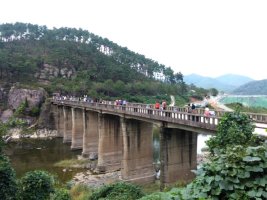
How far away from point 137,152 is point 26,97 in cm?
5014

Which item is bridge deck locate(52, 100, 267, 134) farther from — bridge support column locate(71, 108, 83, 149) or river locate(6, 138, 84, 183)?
bridge support column locate(71, 108, 83, 149)

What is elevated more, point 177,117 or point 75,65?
point 75,65

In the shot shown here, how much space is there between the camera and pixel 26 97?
7312cm

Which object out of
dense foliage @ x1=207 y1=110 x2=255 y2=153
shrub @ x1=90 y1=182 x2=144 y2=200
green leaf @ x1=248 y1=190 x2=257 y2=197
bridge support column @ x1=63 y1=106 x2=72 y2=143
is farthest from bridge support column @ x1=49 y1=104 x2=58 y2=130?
green leaf @ x1=248 y1=190 x2=257 y2=197

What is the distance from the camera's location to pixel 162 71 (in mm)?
131625

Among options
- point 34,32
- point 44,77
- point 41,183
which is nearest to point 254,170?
point 41,183

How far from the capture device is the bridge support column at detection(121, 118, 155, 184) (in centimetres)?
3091

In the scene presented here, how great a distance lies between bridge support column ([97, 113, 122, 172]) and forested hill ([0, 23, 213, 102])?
4542 cm

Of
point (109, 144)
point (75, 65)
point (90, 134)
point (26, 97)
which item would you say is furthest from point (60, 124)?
point (75, 65)

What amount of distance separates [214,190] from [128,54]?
12634cm

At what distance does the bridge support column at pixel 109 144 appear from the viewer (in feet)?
123

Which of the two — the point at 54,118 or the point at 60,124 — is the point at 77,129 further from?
the point at 54,118

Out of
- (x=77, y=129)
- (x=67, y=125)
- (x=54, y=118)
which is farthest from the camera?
(x=54, y=118)

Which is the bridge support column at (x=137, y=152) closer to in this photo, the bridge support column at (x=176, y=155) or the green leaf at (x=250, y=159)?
the bridge support column at (x=176, y=155)
